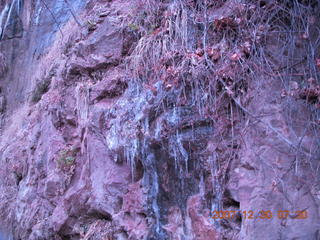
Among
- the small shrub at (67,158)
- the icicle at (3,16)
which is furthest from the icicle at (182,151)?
the icicle at (3,16)

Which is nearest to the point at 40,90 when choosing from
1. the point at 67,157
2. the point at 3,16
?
the point at 67,157

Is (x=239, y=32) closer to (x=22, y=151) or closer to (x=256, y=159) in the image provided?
(x=256, y=159)

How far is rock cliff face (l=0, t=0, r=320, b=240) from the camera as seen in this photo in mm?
3111

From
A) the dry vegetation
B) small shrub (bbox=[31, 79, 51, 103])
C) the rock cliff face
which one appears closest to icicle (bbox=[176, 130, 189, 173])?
the rock cliff face

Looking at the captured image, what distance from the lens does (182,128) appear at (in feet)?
11.8

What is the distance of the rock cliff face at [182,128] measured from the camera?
3.11m

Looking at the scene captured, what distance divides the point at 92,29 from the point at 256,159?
11.4ft

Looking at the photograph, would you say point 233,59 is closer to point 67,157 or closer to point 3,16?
point 67,157

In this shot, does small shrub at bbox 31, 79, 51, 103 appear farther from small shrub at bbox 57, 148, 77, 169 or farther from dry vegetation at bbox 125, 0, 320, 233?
dry vegetation at bbox 125, 0, 320, 233
